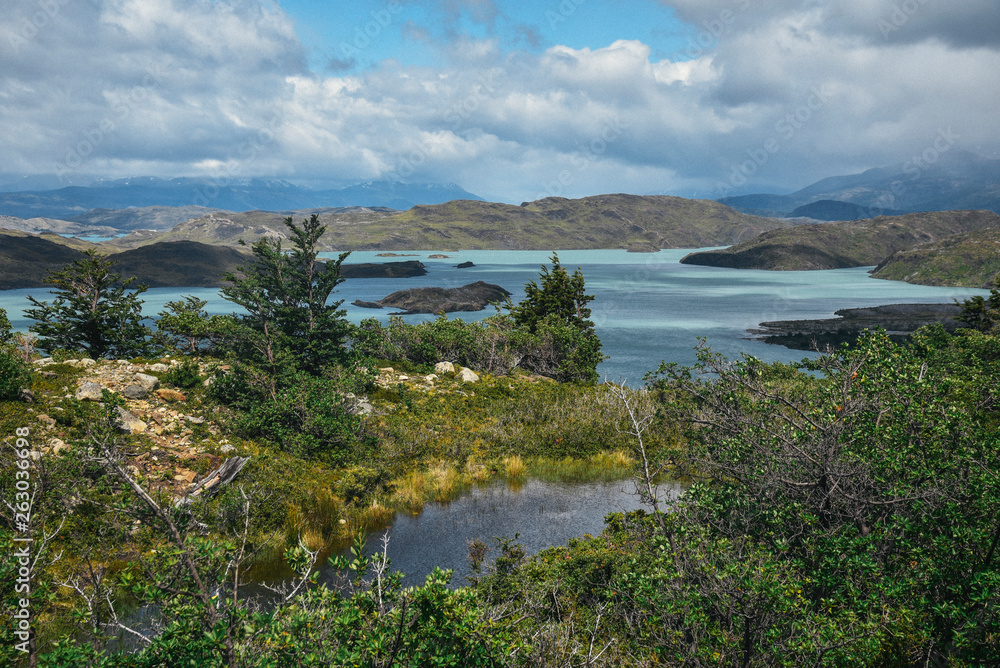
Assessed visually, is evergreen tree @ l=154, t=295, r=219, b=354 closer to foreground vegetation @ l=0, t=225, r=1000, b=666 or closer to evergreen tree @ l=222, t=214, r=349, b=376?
foreground vegetation @ l=0, t=225, r=1000, b=666

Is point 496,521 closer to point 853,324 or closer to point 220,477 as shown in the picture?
point 220,477

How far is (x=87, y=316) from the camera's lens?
27125 millimetres

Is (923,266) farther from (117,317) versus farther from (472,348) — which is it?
(117,317)

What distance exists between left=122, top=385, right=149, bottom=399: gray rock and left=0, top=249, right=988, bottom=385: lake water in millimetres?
9232

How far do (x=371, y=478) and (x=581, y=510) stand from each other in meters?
6.94

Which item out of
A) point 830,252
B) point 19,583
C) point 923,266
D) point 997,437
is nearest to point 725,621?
point 997,437

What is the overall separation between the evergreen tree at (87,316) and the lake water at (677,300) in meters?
12.6

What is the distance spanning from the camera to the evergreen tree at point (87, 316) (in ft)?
88.4

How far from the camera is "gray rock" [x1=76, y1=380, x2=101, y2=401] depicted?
17641 mm

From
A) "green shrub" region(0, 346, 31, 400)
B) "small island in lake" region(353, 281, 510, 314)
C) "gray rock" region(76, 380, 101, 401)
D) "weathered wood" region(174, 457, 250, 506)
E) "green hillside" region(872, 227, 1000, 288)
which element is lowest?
"weathered wood" region(174, 457, 250, 506)

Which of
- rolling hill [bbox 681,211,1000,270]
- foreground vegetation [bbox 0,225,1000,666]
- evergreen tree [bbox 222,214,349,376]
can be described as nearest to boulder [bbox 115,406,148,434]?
foreground vegetation [bbox 0,225,1000,666]

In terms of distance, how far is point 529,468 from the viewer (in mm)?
20156

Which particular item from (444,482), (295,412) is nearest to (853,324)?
(444,482)

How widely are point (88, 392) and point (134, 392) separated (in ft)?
5.02
